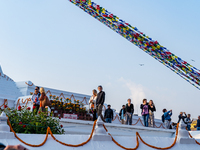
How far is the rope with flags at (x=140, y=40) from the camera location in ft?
34.2

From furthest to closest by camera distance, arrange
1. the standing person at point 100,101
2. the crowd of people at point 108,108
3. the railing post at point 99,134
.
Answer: the standing person at point 100,101
the crowd of people at point 108,108
the railing post at point 99,134

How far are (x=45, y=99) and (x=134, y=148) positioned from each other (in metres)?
→ 5.21

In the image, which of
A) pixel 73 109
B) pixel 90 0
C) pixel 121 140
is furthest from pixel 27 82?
pixel 121 140

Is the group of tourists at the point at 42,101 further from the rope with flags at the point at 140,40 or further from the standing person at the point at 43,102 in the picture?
the rope with flags at the point at 140,40

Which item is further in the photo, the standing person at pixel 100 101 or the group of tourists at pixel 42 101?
the standing person at pixel 100 101

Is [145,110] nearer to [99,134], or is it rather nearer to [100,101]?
[100,101]

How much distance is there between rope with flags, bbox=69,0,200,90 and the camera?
411 inches

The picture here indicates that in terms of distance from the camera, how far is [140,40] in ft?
35.5

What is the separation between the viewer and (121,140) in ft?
27.0

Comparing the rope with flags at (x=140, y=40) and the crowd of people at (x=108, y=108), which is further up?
the rope with flags at (x=140, y=40)

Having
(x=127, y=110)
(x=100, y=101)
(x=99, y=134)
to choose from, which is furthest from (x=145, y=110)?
(x=99, y=134)

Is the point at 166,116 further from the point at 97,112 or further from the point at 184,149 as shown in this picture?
the point at 184,149

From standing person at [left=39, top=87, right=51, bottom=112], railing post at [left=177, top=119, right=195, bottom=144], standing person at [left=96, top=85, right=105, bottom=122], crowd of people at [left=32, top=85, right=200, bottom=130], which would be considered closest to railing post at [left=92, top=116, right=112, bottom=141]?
railing post at [left=177, top=119, right=195, bottom=144]

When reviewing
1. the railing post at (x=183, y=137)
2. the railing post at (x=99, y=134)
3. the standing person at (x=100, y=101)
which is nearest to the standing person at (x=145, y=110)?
the standing person at (x=100, y=101)
